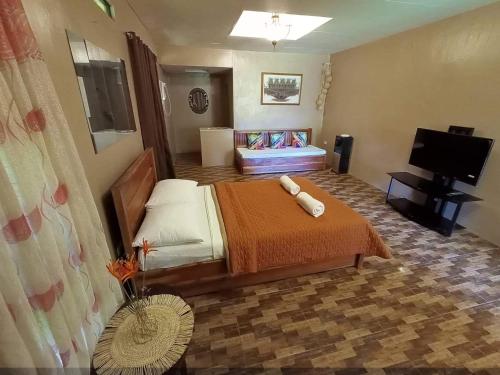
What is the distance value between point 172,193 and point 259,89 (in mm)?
3791

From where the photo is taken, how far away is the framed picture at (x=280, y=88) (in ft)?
16.2

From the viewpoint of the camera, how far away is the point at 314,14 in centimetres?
260

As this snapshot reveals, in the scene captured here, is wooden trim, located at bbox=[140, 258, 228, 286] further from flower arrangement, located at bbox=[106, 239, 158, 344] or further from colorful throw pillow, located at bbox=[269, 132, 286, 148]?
colorful throw pillow, located at bbox=[269, 132, 286, 148]

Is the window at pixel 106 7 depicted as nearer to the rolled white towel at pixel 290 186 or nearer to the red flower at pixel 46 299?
the red flower at pixel 46 299

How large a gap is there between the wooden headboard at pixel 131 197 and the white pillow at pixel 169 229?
75mm

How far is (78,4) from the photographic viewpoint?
125 cm

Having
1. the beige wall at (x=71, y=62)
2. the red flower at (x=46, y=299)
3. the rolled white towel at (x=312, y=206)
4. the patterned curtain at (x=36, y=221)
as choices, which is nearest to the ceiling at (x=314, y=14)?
the beige wall at (x=71, y=62)

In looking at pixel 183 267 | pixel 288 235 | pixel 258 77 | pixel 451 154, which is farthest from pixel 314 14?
pixel 183 267

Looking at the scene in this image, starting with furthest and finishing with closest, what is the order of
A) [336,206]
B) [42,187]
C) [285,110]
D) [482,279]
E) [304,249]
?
[285,110]
[336,206]
[482,279]
[304,249]
[42,187]

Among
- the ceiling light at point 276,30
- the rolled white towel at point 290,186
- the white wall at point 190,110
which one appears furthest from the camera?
→ the white wall at point 190,110

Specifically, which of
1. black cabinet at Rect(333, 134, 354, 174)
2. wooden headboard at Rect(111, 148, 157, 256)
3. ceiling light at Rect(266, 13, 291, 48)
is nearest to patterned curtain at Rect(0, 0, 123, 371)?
wooden headboard at Rect(111, 148, 157, 256)

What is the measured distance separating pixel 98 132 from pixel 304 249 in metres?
1.66

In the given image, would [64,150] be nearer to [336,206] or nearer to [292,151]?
[336,206]

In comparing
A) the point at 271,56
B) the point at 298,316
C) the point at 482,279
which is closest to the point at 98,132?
the point at 298,316
